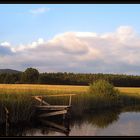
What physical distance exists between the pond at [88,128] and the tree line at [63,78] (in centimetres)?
476

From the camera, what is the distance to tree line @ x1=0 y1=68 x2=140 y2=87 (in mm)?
17656

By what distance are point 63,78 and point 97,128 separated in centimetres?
1229

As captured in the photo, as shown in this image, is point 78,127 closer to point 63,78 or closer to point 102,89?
point 102,89

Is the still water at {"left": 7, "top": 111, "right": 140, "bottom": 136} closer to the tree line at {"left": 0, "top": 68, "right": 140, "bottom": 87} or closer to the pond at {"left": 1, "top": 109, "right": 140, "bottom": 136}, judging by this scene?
the pond at {"left": 1, "top": 109, "right": 140, "bottom": 136}

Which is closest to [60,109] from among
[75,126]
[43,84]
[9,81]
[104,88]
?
[75,126]

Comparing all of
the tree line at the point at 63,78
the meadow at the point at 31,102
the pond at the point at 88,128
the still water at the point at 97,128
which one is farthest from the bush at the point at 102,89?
the pond at the point at 88,128

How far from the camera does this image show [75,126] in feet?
31.8

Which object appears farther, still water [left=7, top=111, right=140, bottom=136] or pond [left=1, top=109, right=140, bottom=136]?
still water [left=7, top=111, right=140, bottom=136]

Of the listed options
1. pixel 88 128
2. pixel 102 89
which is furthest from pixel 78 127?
pixel 102 89

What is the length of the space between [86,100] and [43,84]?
26.9 feet

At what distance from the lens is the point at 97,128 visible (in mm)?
9836

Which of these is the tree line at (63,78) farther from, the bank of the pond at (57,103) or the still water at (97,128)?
the still water at (97,128)

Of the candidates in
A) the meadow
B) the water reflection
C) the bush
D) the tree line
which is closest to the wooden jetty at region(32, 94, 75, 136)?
the water reflection
